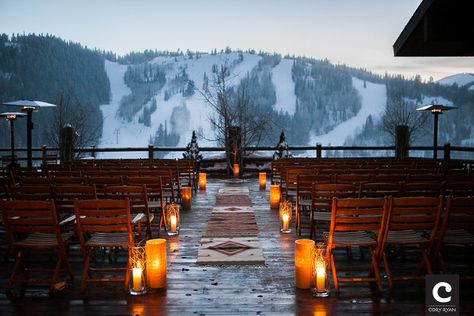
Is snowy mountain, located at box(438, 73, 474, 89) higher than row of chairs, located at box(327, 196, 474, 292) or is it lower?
higher

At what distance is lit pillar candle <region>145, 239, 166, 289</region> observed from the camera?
4590 mm

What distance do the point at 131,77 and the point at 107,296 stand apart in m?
158

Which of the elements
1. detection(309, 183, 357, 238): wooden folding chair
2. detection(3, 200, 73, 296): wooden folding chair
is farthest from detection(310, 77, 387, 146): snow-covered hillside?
detection(3, 200, 73, 296): wooden folding chair

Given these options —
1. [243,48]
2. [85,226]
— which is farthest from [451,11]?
[243,48]

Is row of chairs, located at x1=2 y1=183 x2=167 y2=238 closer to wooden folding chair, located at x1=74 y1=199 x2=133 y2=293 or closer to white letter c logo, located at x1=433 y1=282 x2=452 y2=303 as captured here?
wooden folding chair, located at x1=74 y1=199 x2=133 y2=293

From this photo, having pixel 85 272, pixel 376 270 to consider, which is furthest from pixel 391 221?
pixel 85 272

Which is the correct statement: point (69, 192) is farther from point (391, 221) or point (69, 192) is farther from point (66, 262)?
point (391, 221)

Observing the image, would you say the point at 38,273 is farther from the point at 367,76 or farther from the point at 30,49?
the point at 367,76

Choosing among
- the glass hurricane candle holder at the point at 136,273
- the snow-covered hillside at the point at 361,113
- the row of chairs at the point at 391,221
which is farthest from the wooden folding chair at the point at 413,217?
the snow-covered hillside at the point at 361,113

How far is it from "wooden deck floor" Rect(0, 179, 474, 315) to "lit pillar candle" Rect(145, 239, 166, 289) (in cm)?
12

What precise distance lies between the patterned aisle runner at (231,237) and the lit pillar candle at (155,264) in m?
0.99

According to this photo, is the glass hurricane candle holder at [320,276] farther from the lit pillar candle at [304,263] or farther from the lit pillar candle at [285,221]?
the lit pillar candle at [285,221]

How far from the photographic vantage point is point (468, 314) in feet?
13.1

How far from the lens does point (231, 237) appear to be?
22.3 ft
